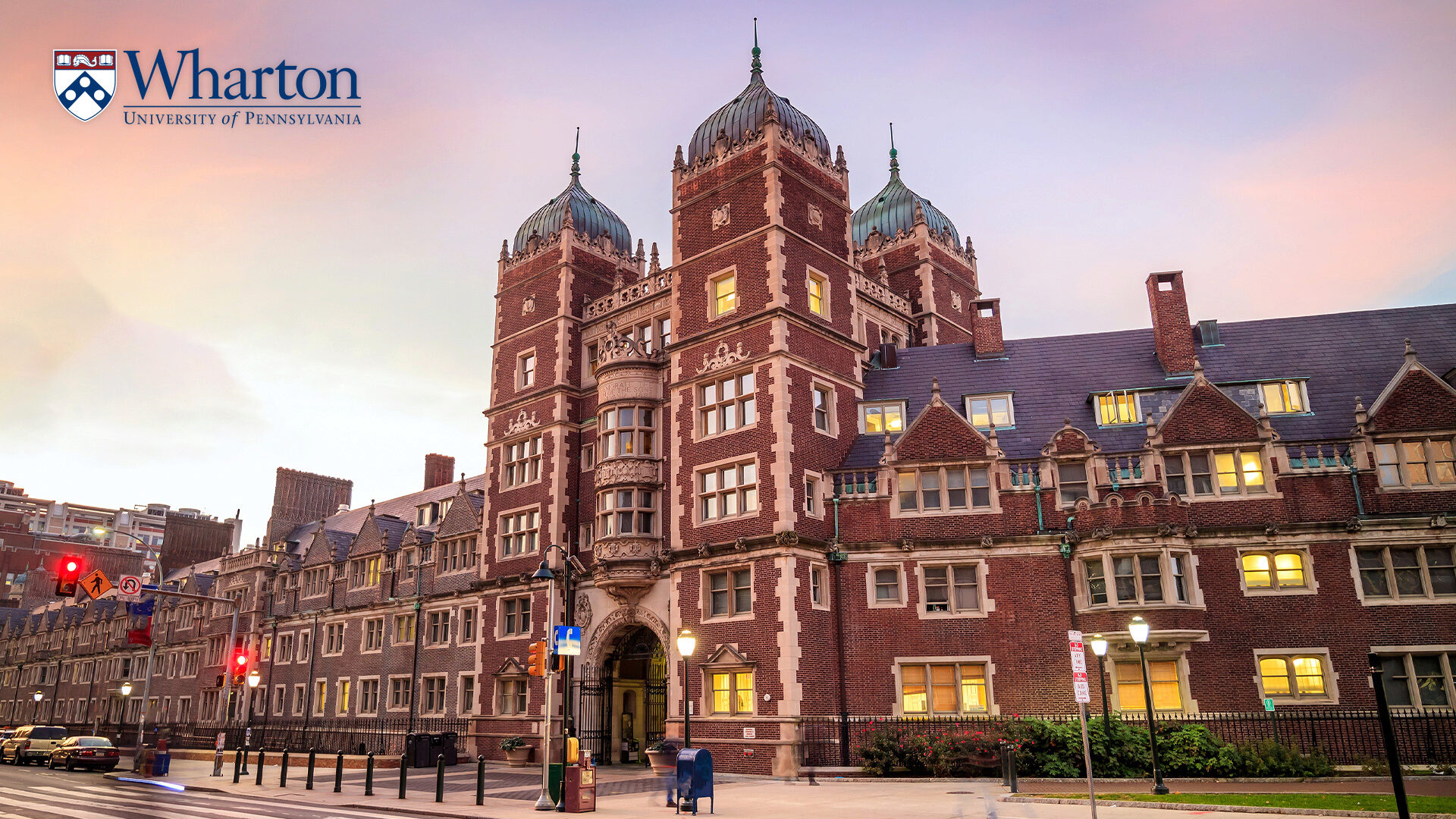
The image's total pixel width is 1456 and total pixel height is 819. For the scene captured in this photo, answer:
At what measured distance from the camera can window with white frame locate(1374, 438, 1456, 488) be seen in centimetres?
2859

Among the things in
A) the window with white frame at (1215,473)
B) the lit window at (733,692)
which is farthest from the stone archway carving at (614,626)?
the window with white frame at (1215,473)

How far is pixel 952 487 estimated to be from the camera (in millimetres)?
32125

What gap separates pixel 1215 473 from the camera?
30.1m

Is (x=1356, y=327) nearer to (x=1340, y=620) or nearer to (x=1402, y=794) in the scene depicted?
(x=1340, y=620)

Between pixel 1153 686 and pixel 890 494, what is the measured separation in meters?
9.68

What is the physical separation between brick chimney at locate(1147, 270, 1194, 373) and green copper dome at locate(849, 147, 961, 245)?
15.4m

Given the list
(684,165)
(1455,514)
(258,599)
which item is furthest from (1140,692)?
(258,599)

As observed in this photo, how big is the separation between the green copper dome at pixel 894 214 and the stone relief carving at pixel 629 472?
19.8 metres

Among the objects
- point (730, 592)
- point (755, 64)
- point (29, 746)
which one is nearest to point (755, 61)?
point (755, 64)

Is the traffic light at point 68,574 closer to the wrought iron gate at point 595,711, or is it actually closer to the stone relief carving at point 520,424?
the wrought iron gate at point 595,711

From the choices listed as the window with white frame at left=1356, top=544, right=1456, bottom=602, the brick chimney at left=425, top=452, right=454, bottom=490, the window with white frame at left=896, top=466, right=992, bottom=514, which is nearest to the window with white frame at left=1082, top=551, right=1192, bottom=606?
the window with white frame at left=896, top=466, right=992, bottom=514

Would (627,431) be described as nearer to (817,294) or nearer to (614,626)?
(614,626)

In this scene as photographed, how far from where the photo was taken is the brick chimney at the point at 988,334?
36.9 metres

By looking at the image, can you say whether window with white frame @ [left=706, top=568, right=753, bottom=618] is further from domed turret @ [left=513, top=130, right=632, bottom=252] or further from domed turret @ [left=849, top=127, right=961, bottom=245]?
domed turret @ [left=849, top=127, right=961, bottom=245]
